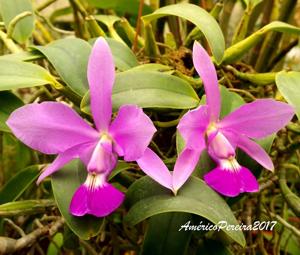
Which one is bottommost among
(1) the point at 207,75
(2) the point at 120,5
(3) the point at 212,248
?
(3) the point at 212,248

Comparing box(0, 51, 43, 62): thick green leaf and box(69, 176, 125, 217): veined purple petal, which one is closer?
box(69, 176, 125, 217): veined purple petal

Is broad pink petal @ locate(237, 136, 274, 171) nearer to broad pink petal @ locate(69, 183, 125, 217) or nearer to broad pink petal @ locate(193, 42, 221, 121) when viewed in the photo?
broad pink petal @ locate(193, 42, 221, 121)

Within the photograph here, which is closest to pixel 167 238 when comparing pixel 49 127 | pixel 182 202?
pixel 182 202

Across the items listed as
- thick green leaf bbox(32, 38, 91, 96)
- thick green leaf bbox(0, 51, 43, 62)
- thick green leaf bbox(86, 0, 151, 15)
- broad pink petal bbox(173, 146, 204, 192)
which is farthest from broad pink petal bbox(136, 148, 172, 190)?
thick green leaf bbox(86, 0, 151, 15)

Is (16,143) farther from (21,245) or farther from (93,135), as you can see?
(93,135)

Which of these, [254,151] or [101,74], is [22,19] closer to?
[101,74]
